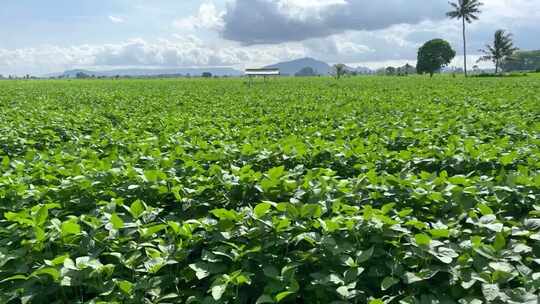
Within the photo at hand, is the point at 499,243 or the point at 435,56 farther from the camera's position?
the point at 435,56

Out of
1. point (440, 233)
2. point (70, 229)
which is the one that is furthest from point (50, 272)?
point (440, 233)

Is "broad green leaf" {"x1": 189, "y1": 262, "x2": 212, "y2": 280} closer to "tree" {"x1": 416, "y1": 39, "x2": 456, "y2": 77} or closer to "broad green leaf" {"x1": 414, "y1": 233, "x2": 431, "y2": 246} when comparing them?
"broad green leaf" {"x1": 414, "y1": 233, "x2": 431, "y2": 246}

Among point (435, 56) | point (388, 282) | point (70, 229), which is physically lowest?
point (388, 282)

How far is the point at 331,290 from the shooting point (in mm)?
2225

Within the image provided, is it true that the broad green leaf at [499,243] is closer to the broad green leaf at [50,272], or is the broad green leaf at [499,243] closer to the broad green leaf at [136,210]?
the broad green leaf at [136,210]

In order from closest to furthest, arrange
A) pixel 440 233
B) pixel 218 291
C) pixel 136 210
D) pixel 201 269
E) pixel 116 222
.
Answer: pixel 218 291 → pixel 201 269 → pixel 440 233 → pixel 116 222 → pixel 136 210

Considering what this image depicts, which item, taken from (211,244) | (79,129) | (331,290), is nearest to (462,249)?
(331,290)

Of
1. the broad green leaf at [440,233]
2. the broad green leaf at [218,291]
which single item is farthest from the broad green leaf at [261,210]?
the broad green leaf at [440,233]

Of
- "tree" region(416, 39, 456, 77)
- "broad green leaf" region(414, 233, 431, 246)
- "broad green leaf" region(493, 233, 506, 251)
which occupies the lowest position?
"broad green leaf" region(493, 233, 506, 251)

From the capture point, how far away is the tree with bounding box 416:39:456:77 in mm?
94438

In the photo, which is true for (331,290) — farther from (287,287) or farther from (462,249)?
(462,249)

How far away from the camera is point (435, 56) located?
3750 inches

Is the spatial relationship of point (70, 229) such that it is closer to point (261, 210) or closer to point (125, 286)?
point (125, 286)

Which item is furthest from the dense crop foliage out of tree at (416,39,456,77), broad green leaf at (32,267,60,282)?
tree at (416,39,456,77)
